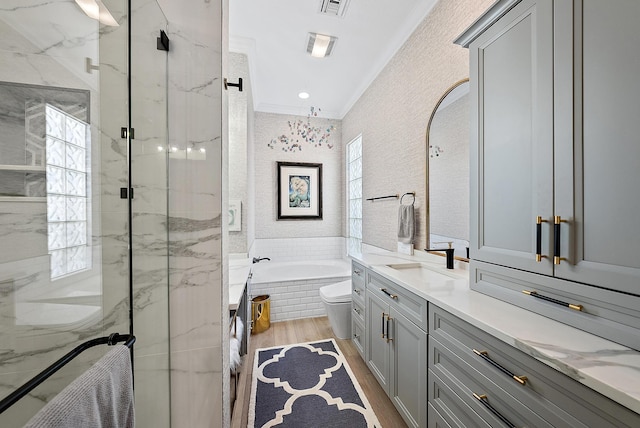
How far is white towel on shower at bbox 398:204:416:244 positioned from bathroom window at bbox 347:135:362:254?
A: 128 cm

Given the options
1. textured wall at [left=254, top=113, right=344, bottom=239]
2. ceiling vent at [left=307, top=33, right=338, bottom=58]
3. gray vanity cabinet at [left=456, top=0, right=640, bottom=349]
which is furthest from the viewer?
textured wall at [left=254, top=113, right=344, bottom=239]

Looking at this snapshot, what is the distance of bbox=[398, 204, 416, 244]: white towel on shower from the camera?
7.11ft

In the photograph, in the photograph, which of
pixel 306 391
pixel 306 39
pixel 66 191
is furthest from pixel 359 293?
pixel 306 39

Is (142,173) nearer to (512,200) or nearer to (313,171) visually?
(512,200)

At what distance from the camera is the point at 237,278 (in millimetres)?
2064

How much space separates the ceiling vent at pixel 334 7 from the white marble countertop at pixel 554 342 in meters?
2.11

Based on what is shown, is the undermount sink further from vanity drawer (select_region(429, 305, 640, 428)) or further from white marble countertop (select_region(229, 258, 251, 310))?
white marble countertop (select_region(229, 258, 251, 310))

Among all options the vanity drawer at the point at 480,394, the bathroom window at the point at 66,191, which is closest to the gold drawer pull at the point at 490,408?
the vanity drawer at the point at 480,394

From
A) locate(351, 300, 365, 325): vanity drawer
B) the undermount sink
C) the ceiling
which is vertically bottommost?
locate(351, 300, 365, 325): vanity drawer

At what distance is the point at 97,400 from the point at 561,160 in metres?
1.44

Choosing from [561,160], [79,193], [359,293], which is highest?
[561,160]

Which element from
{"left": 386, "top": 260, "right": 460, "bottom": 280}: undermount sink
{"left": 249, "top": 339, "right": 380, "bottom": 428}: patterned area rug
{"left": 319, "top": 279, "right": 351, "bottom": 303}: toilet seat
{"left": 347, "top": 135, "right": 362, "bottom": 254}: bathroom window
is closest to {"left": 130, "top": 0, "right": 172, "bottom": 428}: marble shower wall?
{"left": 249, "top": 339, "right": 380, "bottom": 428}: patterned area rug

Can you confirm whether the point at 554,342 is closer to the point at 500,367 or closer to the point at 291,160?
the point at 500,367

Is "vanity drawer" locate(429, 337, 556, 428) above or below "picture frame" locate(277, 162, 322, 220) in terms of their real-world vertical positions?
below
